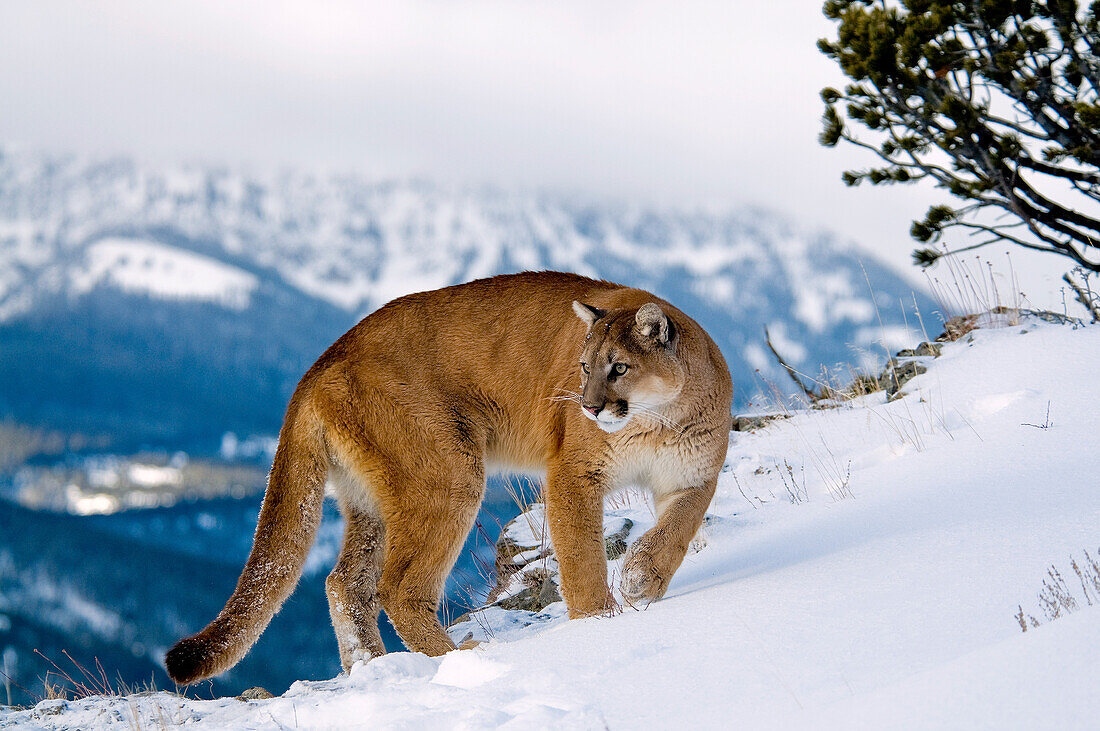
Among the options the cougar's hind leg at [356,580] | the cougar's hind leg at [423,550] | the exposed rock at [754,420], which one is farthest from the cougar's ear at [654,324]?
the exposed rock at [754,420]

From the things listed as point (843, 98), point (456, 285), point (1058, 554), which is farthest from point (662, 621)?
point (843, 98)

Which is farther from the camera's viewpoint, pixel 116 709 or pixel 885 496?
pixel 885 496

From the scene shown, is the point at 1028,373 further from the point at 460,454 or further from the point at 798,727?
the point at 798,727

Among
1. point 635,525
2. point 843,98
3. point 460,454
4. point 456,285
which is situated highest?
point 843,98

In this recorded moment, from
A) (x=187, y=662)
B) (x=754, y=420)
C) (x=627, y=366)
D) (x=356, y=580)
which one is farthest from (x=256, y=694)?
(x=754, y=420)

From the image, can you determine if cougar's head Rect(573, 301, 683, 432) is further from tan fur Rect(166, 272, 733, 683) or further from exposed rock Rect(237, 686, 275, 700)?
exposed rock Rect(237, 686, 275, 700)

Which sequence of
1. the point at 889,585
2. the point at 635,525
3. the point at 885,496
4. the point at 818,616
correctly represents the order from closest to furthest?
the point at 818,616 → the point at 889,585 → the point at 885,496 → the point at 635,525

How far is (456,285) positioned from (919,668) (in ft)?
11.8

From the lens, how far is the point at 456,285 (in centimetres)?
571

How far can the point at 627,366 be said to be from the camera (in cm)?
481

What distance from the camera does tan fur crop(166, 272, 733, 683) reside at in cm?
476

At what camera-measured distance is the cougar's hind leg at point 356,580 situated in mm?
5195

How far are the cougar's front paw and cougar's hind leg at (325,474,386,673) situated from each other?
1528 millimetres

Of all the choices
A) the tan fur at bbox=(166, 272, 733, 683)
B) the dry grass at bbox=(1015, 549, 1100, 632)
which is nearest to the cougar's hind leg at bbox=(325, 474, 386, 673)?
the tan fur at bbox=(166, 272, 733, 683)
